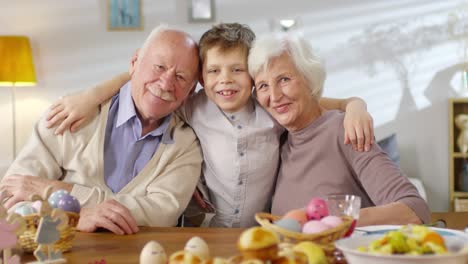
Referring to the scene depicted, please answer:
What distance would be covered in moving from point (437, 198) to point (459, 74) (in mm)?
926

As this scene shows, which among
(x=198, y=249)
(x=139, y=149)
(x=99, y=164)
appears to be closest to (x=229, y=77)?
(x=139, y=149)

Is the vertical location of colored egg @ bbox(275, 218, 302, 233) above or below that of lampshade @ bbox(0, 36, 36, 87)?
below

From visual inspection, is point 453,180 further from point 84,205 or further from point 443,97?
point 84,205

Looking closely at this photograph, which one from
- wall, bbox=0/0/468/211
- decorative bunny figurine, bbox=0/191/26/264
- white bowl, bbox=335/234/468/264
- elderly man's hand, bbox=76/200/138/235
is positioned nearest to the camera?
white bowl, bbox=335/234/468/264

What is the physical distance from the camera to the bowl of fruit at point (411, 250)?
953mm

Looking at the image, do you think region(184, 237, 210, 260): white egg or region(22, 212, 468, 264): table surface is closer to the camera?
region(184, 237, 210, 260): white egg

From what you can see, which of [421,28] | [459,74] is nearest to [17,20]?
[421,28]

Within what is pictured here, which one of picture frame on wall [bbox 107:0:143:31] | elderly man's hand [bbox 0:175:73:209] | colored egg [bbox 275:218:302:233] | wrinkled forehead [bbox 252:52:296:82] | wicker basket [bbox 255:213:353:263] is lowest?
elderly man's hand [bbox 0:175:73:209]

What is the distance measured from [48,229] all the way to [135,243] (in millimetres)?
364

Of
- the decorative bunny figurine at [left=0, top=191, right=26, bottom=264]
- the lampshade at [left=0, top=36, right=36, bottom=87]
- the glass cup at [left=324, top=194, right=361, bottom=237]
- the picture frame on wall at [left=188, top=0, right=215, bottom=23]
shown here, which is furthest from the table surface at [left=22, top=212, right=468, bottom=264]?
the picture frame on wall at [left=188, top=0, right=215, bottom=23]

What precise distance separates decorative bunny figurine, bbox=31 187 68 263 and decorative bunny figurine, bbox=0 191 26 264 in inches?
1.8

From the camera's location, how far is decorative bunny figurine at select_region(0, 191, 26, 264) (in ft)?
3.92

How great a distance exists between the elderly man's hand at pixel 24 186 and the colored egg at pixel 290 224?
3.22 feet

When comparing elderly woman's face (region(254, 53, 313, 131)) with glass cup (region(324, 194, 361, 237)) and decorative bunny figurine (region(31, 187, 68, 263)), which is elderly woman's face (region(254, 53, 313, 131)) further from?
decorative bunny figurine (region(31, 187, 68, 263))
